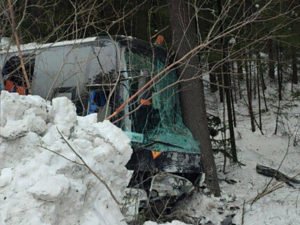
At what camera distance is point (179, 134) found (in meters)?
7.01

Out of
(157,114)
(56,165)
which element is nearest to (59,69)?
(157,114)

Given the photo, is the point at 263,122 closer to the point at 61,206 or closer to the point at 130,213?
the point at 130,213

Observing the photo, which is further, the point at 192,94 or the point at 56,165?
the point at 192,94

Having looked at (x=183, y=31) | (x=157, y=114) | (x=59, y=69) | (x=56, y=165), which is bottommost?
(x=157, y=114)

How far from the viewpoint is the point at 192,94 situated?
8.30 meters

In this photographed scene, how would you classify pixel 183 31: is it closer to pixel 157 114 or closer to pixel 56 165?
pixel 157 114

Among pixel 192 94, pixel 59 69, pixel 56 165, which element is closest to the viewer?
pixel 56 165

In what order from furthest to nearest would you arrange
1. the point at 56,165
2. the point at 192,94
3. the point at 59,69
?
1. the point at 192,94
2. the point at 59,69
3. the point at 56,165

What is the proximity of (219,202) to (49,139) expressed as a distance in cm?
431

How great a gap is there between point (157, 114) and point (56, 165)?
2957 millimetres

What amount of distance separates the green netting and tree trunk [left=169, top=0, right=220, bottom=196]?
817mm

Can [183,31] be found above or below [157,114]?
above

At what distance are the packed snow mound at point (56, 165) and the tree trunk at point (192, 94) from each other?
385 centimetres

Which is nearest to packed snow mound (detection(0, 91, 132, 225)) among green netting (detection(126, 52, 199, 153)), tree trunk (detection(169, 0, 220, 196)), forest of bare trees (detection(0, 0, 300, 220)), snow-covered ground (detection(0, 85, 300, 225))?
snow-covered ground (detection(0, 85, 300, 225))
